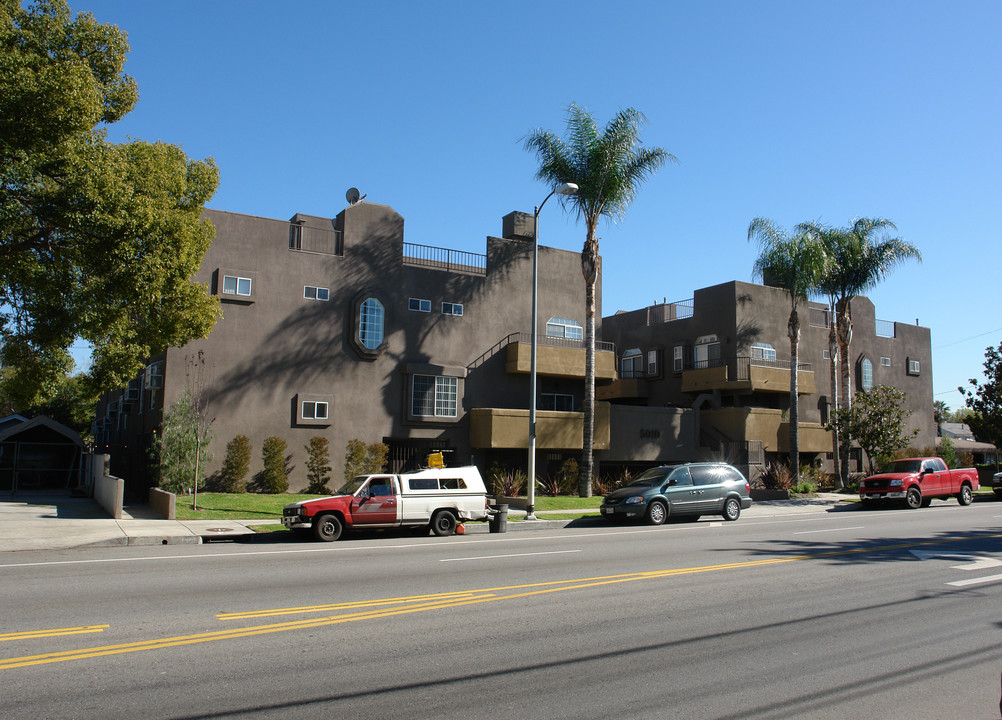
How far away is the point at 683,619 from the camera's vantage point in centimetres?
846

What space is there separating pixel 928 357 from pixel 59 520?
4670 centimetres

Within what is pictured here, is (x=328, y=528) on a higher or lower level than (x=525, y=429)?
lower

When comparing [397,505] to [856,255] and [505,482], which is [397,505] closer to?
[505,482]

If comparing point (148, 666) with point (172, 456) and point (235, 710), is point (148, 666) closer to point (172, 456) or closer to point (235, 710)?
point (235, 710)

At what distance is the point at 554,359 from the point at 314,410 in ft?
31.5

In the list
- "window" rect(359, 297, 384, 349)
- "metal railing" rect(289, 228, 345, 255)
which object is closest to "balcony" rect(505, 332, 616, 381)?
"window" rect(359, 297, 384, 349)

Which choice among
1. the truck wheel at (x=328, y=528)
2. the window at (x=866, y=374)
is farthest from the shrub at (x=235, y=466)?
the window at (x=866, y=374)

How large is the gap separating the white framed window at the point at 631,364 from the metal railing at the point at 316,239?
19.2 m

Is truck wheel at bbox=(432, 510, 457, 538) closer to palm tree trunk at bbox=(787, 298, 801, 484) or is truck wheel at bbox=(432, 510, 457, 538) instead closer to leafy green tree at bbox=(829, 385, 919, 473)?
palm tree trunk at bbox=(787, 298, 801, 484)

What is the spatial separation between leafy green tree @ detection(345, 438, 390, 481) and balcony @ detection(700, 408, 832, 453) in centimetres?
1608

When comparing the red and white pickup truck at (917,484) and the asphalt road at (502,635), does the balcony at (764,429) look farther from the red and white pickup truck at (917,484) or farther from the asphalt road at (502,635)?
the asphalt road at (502,635)

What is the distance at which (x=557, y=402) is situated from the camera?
31.8 metres

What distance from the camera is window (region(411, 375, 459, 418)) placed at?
2847 cm

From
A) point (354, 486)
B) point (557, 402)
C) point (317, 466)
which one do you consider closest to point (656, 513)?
point (354, 486)
